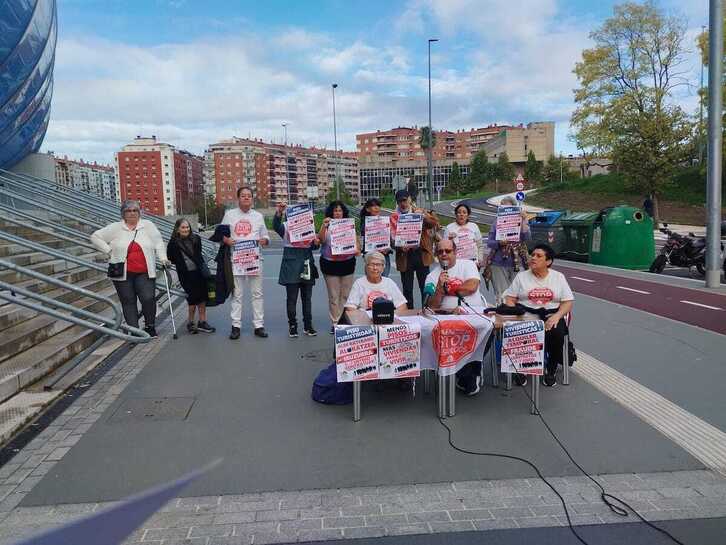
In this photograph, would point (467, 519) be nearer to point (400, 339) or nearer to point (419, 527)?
point (419, 527)

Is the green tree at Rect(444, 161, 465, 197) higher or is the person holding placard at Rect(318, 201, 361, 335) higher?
the green tree at Rect(444, 161, 465, 197)

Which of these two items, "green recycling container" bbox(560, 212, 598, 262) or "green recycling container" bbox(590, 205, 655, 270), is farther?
"green recycling container" bbox(560, 212, 598, 262)

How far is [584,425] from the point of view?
188 inches

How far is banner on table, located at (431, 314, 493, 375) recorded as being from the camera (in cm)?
488

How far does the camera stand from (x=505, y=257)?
26.8ft

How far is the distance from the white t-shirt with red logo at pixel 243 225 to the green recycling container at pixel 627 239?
42.1 feet

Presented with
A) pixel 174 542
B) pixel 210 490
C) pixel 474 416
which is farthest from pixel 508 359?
pixel 174 542

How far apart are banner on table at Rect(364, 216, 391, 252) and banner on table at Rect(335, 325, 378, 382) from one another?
303 centimetres

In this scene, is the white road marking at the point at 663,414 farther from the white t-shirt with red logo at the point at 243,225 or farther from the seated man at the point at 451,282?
the white t-shirt with red logo at the point at 243,225

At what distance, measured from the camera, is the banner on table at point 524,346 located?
16.4 ft

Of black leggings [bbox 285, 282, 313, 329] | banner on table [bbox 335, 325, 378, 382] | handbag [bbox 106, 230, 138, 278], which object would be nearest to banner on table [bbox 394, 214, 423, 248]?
black leggings [bbox 285, 282, 313, 329]

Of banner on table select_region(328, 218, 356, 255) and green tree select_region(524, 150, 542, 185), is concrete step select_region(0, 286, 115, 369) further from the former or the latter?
green tree select_region(524, 150, 542, 185)

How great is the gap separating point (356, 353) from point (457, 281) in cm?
168

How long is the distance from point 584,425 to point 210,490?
2938mm
